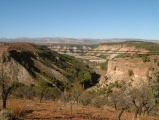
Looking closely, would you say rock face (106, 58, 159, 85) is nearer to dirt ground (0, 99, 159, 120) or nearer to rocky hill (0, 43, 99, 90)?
rocky hill (0, 43, 99, 90)

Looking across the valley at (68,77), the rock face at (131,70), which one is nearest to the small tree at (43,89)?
the valley at (68,77)

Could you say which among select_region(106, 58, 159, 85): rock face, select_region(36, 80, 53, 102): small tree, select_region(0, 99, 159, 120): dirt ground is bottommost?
select_region(36, 80, 53, 102): small tree

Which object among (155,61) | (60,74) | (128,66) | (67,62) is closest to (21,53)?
(60,74)

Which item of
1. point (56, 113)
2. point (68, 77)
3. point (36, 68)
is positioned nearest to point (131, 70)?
point (68, 77)

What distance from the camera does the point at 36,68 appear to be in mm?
115000

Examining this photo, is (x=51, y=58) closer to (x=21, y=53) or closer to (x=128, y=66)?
(x=21, y=53)

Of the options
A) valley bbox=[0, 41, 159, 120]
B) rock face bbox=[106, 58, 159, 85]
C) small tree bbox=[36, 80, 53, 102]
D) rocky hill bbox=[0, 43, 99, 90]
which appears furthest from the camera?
rocky hill bbox=[0, 43, 99, 90]

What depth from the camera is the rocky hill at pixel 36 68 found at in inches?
4117

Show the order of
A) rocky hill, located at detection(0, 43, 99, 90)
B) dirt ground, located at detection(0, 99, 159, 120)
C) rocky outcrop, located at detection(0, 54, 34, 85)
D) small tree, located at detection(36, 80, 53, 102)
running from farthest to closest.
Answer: rocky hill, located at detection(0, 43, 99, 90) → rocky outcrop, located at detection(0, 54, 34, 85) → small tree, located at detection(36, 80, 53, 102) → dirt ground, located at detection(0, 99, 159, 120)

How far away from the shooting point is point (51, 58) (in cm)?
13588

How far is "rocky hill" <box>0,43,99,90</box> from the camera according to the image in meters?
105

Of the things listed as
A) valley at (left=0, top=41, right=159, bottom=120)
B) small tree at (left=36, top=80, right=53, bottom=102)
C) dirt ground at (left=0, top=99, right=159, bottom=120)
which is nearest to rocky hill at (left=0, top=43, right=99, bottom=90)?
valley at (left=0, top=41, right=159, bottom=120)

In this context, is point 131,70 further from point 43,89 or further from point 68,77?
point 68,77

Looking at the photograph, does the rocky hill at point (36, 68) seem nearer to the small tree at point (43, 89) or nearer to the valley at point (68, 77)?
the valley at point (68, 77)
